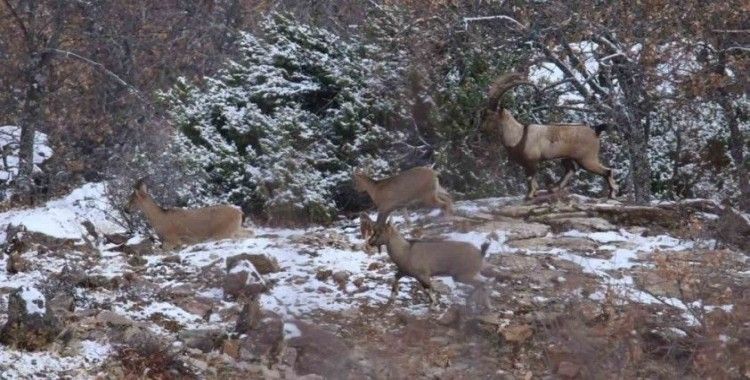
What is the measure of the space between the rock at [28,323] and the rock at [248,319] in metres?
1.26

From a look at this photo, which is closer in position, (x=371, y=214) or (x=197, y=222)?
(x=197, y=222)

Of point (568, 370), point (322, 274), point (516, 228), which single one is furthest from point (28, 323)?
point (516, 228)

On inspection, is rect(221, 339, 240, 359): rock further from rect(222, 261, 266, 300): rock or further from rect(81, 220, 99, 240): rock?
rect(81, 220, 99, 240): rock

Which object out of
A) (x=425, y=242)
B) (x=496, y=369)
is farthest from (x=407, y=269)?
(x=496, y=369)

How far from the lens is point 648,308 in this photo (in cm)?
906

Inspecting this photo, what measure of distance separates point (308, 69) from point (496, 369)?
21.5 feet

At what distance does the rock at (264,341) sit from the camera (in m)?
8.36

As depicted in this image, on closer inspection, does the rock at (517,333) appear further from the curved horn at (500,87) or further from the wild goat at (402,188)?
the curved horn at (500,87)

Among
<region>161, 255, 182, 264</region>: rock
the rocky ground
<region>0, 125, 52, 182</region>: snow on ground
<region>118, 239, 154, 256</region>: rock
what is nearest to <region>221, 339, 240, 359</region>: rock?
the rocky ground

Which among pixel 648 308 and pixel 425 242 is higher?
pixel 425 242

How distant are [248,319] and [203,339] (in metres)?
0.34

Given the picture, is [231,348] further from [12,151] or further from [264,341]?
[12,151]

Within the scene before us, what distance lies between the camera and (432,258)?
8.72 metres

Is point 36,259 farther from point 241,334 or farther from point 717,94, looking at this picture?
point 717,94
